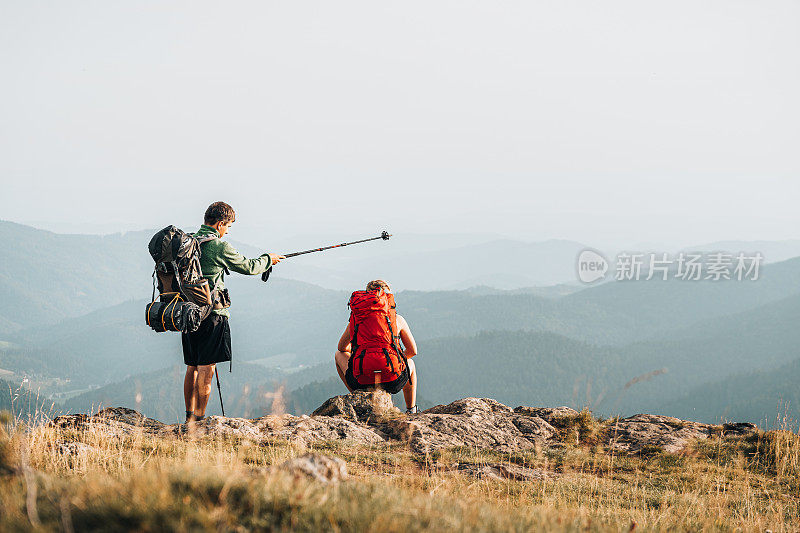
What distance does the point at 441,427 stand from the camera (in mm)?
8414

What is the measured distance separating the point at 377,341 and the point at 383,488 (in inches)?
190

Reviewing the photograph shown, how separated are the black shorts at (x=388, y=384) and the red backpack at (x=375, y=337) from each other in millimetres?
106

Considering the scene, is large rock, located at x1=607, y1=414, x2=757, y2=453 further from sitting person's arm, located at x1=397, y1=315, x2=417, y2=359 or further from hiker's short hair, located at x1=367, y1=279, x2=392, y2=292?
hiker's short hair, located at x1=367, y1=279, x2=392, y2=292

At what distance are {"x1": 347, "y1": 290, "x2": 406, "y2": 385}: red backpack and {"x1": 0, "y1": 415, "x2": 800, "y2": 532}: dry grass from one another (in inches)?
74.2

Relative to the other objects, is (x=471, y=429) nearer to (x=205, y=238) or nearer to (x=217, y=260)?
(x=217, y=260)

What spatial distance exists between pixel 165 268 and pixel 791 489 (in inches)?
323

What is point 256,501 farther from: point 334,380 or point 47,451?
point 334,380

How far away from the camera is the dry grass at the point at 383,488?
3293mm

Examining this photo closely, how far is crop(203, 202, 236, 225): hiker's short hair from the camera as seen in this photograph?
7727 millimetres

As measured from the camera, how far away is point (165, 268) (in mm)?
7230

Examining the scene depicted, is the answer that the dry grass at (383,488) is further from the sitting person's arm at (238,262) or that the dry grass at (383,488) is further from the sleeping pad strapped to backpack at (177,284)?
the sitting person's arm at (238,262)

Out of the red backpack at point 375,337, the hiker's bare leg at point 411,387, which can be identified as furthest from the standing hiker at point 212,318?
the hiker's bare leg at point 411,387

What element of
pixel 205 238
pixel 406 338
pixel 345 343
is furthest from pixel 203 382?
pixel 406 338

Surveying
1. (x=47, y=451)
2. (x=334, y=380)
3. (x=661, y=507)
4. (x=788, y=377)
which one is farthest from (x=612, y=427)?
(x=788, y=377)
